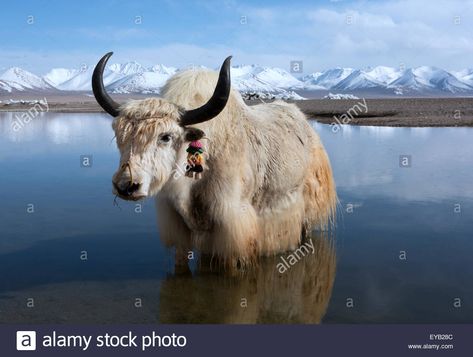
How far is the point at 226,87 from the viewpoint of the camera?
343 centimetres

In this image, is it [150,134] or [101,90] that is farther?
[101,90]

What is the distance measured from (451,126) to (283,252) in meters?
13.8

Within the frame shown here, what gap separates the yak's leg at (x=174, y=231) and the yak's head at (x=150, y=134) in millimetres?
566

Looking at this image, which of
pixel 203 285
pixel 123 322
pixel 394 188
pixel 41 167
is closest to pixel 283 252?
pixel 203 285

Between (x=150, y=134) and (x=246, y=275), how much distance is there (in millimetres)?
1447

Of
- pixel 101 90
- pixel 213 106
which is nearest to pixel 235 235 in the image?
pixel 213 106

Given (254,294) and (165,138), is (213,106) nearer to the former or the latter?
(165,138)

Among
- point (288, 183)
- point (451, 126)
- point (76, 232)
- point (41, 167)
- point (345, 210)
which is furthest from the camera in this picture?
point (451, 126)

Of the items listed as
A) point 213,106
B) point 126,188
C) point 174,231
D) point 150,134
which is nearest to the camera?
point 126,188

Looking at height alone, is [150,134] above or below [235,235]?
above

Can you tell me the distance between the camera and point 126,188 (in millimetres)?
3057

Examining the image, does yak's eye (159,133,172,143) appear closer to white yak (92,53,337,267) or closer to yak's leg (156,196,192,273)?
white yak (92,53,337,267)

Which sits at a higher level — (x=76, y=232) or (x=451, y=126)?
(x=451, y=126)

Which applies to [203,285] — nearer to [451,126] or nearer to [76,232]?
[76,232]
